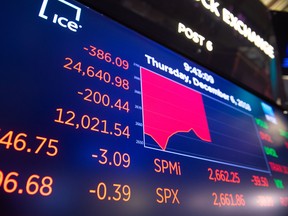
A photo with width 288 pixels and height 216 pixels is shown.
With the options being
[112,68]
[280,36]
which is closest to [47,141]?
[112,68]

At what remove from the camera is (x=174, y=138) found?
3.85 feet

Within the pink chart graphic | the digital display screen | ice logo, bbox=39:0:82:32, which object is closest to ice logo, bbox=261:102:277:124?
the pink chart graphic

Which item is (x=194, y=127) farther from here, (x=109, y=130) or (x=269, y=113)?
(x=269, y=113)

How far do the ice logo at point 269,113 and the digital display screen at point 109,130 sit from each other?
59 cm

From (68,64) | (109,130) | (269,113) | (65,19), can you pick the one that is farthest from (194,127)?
(269,113)

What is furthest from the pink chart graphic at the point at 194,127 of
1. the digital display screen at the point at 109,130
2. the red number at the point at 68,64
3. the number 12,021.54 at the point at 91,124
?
the red number at the point at 68,64

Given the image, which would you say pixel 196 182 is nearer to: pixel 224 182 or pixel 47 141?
pixel 224 182

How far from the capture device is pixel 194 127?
132 centimetres

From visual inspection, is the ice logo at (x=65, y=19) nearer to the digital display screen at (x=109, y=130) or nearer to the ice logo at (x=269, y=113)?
the digital display screen at (x=109, y=130)

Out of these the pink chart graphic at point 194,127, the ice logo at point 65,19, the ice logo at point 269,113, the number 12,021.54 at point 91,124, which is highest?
the ice logo at point 269,113

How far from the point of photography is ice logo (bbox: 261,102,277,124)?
2.09 m

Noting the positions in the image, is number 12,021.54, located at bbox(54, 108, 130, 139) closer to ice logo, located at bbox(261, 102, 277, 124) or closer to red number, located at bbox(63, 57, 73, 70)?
red number, located at bbox(63, 57, 73, 70)

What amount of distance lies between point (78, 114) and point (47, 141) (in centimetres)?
17

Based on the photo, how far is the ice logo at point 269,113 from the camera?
2.09 metres
